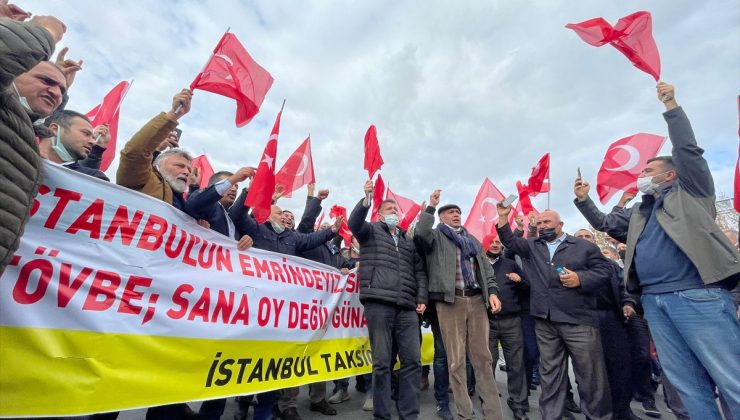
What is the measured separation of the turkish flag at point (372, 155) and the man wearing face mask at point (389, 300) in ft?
2.77

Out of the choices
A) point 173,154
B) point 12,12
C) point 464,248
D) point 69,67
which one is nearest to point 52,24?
point 12,12

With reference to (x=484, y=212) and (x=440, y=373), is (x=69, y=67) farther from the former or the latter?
(x=484, y=212)

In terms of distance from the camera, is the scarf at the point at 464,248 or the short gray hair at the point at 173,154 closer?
the short gray hair at the point at 173,154

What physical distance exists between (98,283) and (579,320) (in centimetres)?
438

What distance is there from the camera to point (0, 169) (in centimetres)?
134

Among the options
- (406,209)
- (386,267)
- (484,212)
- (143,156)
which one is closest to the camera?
(143,156)

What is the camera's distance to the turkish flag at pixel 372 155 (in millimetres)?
5141

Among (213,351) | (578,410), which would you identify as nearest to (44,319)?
(213,351)

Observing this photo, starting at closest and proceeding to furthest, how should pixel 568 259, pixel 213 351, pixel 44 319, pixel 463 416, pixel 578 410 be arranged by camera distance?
pixel 44 319, pixel 213 351, pixel 463 416, pixel 568 259, pixel 578 410

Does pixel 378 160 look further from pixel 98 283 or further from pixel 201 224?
pixel 98 283

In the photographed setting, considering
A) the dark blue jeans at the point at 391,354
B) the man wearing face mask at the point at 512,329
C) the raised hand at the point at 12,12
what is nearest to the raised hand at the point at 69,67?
the raised hand at the point at 12,12

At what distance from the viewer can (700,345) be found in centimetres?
255

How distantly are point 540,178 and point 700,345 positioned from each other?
13.0ft

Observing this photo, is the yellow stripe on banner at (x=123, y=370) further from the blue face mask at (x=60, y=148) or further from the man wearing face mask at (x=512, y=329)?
the man wearing face mask at (x=512, y=329)
